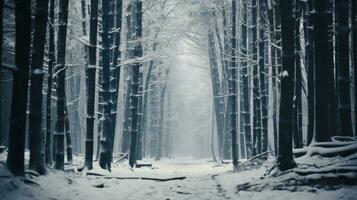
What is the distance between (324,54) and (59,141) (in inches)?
284

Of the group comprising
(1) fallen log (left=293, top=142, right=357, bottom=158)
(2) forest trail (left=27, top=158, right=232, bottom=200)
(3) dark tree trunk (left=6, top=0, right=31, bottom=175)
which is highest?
(3) dark tree trunk (left=6, top=0, right=31, bottom=175)

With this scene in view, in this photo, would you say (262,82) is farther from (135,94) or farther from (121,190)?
(121,190)

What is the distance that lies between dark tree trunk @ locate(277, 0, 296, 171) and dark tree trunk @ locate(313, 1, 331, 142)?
61 cm

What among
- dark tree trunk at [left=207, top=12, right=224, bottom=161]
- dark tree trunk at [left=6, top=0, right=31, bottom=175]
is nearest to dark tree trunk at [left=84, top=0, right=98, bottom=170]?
dark tree trunk at [left=6, top=0, right=31, bottom=175]

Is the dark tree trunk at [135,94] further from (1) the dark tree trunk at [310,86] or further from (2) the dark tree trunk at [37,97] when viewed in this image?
(1) the dark tree trunk at [310,86]

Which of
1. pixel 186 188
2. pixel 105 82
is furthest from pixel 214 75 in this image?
pixel 186 188

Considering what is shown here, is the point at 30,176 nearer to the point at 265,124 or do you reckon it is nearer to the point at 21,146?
the point at 21,146

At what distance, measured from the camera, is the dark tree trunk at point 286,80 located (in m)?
8.31

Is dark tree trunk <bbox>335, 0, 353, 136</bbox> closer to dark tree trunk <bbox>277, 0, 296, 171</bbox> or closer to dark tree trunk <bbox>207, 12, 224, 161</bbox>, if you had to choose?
dark tree trunk <bbox>277, 0, 296, 171</bbox>

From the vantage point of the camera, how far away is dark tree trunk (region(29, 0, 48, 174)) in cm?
798

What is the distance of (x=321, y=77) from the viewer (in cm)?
848

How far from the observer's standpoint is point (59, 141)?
33.2 feet

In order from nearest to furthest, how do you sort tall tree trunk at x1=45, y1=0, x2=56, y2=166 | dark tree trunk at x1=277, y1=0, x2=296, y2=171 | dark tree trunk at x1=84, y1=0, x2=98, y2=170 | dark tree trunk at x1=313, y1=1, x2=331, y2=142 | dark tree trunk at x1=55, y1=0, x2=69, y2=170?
dark tree trunk at x1=277, y1=0, x2=296, y2=171 → dark tree trunk at x1=313, y1=1, x2=331, y2=142 → dark tree trunk at x1=55, y1=0, x2=69, y2=170 → dark tree trunk at x1=84, y1=0, x2=98, y2=170 → tall tree trunk at x1=45, y1=0, x2=56, y2=166

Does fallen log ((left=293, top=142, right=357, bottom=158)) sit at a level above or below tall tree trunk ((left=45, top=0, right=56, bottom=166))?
below
